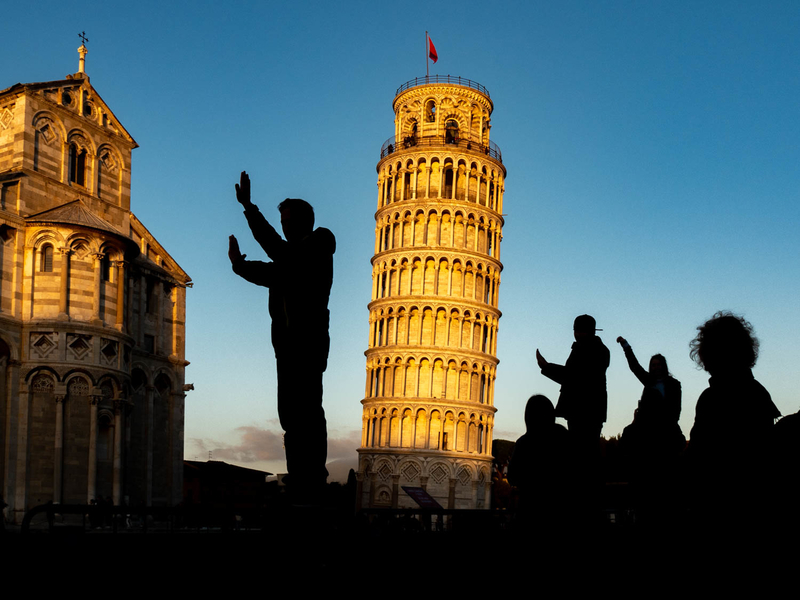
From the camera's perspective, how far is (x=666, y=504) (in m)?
8.96

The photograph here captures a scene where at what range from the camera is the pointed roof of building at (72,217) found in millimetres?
34500

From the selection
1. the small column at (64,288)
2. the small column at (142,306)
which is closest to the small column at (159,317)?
the small column at (142,306)

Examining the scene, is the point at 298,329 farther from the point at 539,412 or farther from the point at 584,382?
the point at 584,382

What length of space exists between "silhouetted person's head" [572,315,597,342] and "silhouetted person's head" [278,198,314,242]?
136 inches

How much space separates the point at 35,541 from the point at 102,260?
31.1 metres

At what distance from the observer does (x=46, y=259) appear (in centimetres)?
3462

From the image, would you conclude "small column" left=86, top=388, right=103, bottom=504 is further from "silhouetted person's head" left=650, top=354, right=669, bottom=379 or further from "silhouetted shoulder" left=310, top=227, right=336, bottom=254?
"silhouetted shoulder" left=310, top=227, right=336, bottom=254

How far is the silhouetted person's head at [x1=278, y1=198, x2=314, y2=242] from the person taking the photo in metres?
7.36

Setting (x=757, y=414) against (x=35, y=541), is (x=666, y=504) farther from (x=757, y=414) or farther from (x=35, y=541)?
(x=35, y=541)

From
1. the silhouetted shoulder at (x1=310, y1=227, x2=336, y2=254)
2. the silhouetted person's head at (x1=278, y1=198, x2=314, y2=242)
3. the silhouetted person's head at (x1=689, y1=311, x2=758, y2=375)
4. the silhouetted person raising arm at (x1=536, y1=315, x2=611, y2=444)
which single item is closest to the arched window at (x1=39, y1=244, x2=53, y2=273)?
the silhouetted person raising arm at (x1=536, y1=315, x2=611, y2=444)

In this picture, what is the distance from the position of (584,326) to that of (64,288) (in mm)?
29094

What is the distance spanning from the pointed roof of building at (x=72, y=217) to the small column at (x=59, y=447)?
6479mm

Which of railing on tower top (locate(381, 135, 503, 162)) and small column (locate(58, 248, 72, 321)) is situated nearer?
small column (locate(58, 248, 72, 321))

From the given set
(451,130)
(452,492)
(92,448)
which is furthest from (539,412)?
(451,130)
